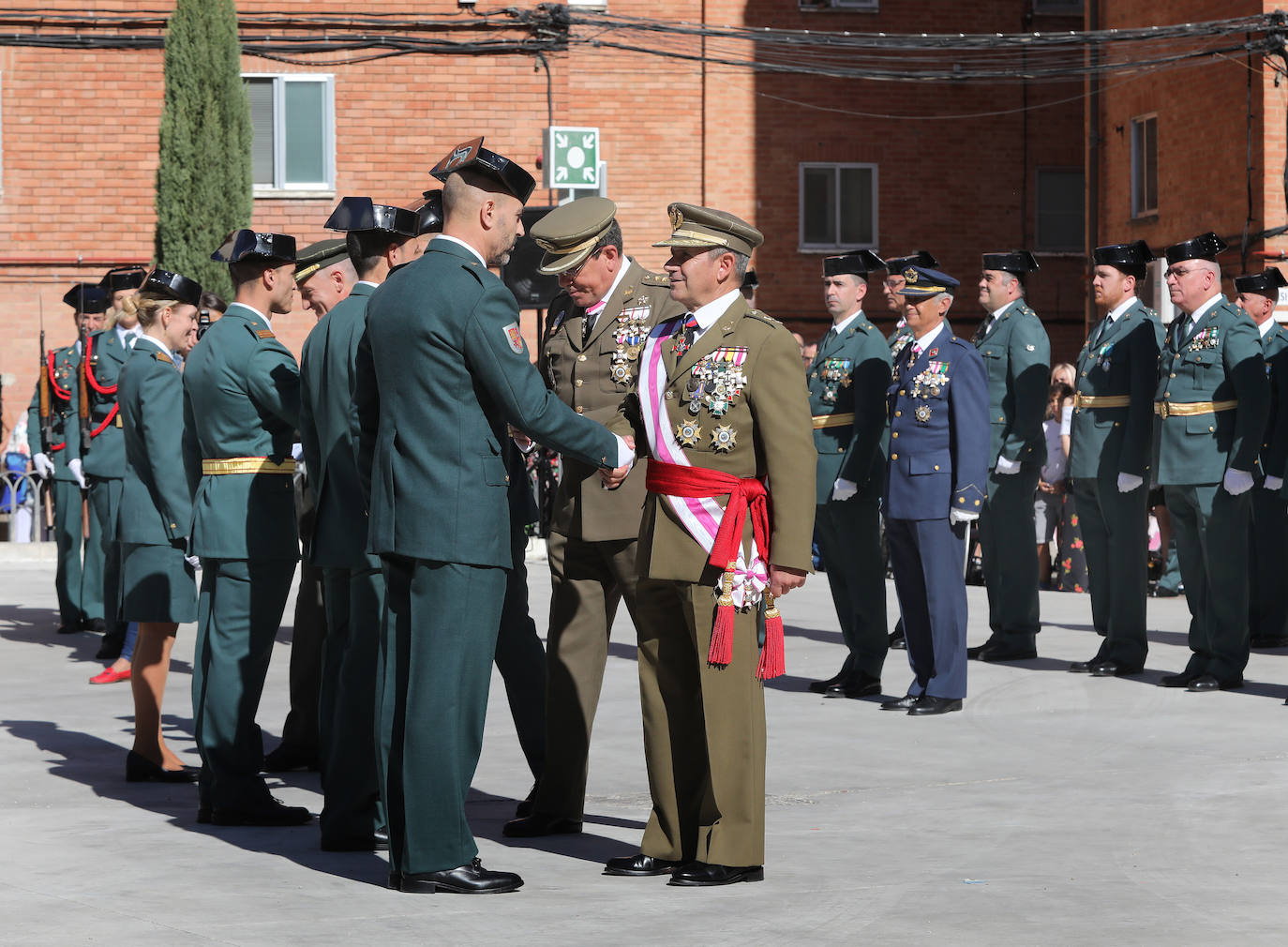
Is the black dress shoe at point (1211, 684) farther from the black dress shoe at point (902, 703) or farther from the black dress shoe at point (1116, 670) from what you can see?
the black dress shoe at point (902, 703)

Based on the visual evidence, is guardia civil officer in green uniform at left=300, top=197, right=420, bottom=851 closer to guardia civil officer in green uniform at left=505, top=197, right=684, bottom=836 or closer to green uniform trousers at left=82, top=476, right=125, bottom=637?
guardia civil officer in green uniform at left=505, top=197, right=684, bottom=836

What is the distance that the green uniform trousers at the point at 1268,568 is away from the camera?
1159 centimetres

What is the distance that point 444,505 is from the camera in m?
5.45

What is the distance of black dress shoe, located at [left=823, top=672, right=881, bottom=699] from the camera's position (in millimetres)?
9617

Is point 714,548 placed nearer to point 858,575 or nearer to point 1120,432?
point 858,575

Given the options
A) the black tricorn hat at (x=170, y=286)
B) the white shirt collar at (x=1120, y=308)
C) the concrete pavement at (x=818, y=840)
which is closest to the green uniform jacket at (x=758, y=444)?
the concrete pavement at (x=818, y=840)

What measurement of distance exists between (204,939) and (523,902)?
0.95 m

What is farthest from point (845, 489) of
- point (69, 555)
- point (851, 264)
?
point (69, 555)

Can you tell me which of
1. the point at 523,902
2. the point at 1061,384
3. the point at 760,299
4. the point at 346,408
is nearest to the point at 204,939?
the point at 523,902

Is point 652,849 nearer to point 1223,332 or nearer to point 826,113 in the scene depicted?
point 1223,332

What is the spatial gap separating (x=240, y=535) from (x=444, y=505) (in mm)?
1547

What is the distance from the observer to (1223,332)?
9.70m

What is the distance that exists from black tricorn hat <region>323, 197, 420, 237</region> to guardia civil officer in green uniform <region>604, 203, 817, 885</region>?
1.23 meters

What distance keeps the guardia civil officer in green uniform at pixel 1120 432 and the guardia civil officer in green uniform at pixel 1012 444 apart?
37cm
